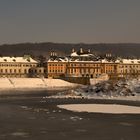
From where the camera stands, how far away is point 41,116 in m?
33.0

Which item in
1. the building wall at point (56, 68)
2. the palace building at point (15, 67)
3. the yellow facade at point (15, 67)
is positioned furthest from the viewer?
the palace building at point (15, 67)

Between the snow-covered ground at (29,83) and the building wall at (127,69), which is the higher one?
the building wall at (127,69)

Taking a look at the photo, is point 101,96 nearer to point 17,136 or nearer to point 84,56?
point 17,136

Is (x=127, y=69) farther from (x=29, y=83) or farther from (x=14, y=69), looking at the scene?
(x=29, y=83)

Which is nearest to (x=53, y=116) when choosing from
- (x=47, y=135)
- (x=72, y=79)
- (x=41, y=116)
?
(x=41, y=116)

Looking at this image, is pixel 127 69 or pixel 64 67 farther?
pixel 127 69

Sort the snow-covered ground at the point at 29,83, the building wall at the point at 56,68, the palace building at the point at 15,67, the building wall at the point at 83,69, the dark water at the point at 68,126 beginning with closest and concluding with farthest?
the dark water at the point at 68,126 → the snow-covered ground at the point at 29,83 → the building wall at the point at 56,68 → the building wall at the point at 83,69 → the palace building at the point at 15,67

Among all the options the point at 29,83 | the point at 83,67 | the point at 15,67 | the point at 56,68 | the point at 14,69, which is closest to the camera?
the point at 29,83

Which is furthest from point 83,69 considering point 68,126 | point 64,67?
point 68,126

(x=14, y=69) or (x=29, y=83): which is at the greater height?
(x=14, y=69)

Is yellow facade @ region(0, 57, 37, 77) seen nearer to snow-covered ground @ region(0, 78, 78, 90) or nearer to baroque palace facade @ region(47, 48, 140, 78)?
baroque palace facade @ region(47, 48, 140, 78)

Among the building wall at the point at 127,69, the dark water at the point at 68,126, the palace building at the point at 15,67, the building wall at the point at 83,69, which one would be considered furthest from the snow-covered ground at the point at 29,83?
the dark water at the point at 68,126

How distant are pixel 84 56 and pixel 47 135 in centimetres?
14185

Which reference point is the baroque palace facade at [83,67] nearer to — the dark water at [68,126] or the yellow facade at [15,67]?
the yellow facade at [15,67]
